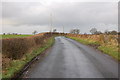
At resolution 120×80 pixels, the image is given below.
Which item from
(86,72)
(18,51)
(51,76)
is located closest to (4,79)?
(51,76)

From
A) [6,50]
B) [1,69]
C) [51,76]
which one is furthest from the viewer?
[6,50]

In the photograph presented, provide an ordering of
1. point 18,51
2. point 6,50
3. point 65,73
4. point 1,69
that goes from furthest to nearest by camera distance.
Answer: point 18,51
point 6,50
point 1,69
point 65,73

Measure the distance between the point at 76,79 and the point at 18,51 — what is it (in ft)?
25.3

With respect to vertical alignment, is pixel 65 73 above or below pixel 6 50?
below

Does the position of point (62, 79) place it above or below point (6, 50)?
below

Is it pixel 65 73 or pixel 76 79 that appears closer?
pixel 76 79

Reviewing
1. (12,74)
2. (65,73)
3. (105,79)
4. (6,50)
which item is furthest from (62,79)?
(6,50)

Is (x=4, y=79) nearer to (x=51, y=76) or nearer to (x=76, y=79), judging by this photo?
(x=51, y=76)

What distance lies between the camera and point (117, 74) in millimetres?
9930

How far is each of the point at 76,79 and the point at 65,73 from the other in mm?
1397

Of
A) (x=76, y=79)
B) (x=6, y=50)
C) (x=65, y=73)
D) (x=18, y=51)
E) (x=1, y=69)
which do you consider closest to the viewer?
(x=76, y=79)

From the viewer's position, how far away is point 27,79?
29.4 ft

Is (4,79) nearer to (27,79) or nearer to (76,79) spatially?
(27,79)

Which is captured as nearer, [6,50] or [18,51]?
[6,50]
